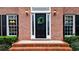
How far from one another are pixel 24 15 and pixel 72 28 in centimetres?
394

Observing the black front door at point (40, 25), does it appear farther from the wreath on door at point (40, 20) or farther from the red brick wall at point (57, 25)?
the red brick wall at point (57, 25)

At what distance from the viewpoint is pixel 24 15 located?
51.9 ft

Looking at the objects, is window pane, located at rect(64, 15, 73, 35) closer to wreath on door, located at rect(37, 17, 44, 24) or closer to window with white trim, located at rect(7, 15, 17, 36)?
wreath on door, located at rect(37, 17, 44, 24)

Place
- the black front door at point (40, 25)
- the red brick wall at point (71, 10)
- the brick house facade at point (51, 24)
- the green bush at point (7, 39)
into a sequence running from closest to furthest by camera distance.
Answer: the green bush at point (7, 39) → the brick house facade at point (51, 24) → the black front door at point (40, 25) → the red brick wall at point (71, 10)

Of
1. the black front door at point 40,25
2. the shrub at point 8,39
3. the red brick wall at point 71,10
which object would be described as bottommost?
the shrub at point 8,39

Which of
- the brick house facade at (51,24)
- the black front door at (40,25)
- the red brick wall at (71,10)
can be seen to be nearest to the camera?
the brick house facade at (51,24)

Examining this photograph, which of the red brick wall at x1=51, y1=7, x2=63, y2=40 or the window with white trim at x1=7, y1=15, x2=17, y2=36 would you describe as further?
the window with white trim at x1=7, y1=15, x2=17, y2=36

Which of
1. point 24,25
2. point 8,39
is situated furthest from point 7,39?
point 24,25

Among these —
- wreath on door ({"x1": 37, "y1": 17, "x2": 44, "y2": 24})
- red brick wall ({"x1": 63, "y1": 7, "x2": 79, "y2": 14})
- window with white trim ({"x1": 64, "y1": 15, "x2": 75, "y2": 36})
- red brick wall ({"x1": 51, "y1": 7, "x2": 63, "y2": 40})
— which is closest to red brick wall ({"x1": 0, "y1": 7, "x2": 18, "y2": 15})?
wreath on door ({"x1": 37, "y1": 17, "x2": 44, "y2": 24})

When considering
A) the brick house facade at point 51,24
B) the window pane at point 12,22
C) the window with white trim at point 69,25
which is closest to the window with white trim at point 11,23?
the window pane at point 12,22

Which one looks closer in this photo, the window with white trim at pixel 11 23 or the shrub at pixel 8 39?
the shrub at pixel 8 39

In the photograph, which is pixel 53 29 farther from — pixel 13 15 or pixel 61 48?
pixel 61 48

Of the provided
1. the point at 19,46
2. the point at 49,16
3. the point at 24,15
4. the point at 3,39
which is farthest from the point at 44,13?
the point at 19,46

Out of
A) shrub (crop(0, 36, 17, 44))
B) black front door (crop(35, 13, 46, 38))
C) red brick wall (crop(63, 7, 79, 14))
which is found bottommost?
shrub (crop(0, 36, 17, 44))
